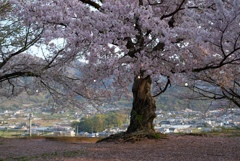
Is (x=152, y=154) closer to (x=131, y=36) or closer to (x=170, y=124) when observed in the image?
(x=131, y=36)

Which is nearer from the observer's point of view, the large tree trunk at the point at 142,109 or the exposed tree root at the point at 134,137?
the exposed tree root at the point at 134,137

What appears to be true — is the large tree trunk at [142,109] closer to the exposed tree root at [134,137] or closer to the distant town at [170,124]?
the exposed tree root at [134,137]

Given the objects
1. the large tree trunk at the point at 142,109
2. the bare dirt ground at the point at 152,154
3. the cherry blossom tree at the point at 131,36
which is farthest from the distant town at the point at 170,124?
the cherry blossom tree at the point at 131,36

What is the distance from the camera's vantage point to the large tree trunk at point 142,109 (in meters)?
9.91

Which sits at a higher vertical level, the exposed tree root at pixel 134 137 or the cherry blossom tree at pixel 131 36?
the cherry blossom tree at pixel 131 36

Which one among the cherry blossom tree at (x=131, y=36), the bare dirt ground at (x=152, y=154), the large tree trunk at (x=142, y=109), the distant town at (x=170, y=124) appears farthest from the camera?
the distant town at (x=170, y=124)

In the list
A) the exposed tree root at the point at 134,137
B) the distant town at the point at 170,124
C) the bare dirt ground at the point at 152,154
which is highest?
the distant town at the point at 170,124

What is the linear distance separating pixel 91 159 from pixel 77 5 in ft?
11.7

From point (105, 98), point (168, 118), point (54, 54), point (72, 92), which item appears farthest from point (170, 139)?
point (168, 118)

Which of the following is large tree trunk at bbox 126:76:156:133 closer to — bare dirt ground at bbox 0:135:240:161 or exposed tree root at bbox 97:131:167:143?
exposed tree root at bbox 97:131:167:143

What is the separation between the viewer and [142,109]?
10000 mm

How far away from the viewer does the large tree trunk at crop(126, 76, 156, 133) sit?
9.91 m

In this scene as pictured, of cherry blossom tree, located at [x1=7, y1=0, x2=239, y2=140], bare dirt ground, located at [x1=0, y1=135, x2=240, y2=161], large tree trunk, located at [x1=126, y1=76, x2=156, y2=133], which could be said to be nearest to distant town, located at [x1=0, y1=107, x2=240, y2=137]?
large tree trunk, located at [x1=126, y1=76, x2=156, y2=133]

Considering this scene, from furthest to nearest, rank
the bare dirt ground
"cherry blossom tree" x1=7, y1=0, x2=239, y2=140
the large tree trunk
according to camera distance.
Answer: the large tree trunk, "cherry blossom tree" x1=7, y1=0, x2=239, y2=140, the bare dirt ground
